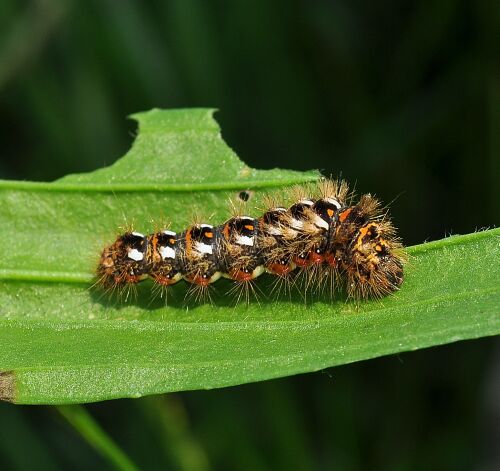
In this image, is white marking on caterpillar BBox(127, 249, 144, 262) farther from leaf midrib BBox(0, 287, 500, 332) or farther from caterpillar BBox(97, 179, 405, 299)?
leaf midrib BBox(0, 287, 500, 332)

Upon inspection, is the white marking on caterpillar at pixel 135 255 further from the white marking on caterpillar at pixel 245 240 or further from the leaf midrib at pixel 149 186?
the white marking on caterpillar at pixel 245 240

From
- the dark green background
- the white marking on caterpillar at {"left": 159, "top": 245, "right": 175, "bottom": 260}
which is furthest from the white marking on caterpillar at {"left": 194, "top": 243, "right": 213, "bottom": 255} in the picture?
the dark green background

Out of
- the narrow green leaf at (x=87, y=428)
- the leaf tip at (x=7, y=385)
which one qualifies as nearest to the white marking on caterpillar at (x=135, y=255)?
the narrow green leaf at (x=87, y=428)

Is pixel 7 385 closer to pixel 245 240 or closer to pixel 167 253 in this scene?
pixel 167 253

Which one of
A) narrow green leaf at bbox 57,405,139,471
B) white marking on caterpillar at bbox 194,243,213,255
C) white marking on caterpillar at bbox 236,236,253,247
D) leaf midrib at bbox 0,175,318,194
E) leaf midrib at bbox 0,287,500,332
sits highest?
leaf midrib at bbox 0,175,318,194

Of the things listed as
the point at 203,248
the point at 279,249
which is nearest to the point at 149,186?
the point at 203,248
